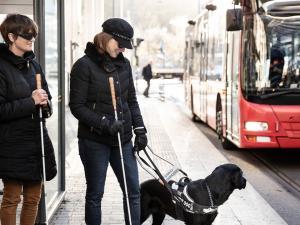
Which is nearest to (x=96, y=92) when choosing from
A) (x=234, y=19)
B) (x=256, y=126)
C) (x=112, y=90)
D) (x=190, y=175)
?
(x=112, y=90)

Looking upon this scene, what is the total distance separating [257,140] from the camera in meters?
10.1

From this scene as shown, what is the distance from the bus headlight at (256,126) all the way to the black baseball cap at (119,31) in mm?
5548

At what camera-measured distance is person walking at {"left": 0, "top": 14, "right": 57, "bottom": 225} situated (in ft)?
14.0

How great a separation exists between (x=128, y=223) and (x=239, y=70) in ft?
18.6

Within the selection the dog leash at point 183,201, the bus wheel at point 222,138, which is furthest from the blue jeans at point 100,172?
the bus wheel at point 222,138

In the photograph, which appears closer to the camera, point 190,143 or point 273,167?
point 273,167

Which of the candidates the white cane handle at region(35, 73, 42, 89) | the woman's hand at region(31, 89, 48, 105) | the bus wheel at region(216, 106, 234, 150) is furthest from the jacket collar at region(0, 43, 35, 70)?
the bus wheel at region(216, 106, 234, 150)

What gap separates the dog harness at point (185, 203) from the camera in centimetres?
503

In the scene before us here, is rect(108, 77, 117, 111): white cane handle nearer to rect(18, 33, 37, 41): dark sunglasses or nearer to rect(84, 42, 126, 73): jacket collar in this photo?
rect(84, 42, 126, 73): jacket collar

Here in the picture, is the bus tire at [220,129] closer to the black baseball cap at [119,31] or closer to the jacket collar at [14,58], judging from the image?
the black baseball cap at [119,31]

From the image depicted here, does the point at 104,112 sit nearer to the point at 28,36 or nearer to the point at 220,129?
the point at 28,36

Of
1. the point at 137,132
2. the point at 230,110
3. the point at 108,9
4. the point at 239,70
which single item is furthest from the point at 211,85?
the point at 108,9

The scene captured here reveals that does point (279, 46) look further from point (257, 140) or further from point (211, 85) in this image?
point (211, 85)

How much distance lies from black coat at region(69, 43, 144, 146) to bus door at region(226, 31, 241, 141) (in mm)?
5768
